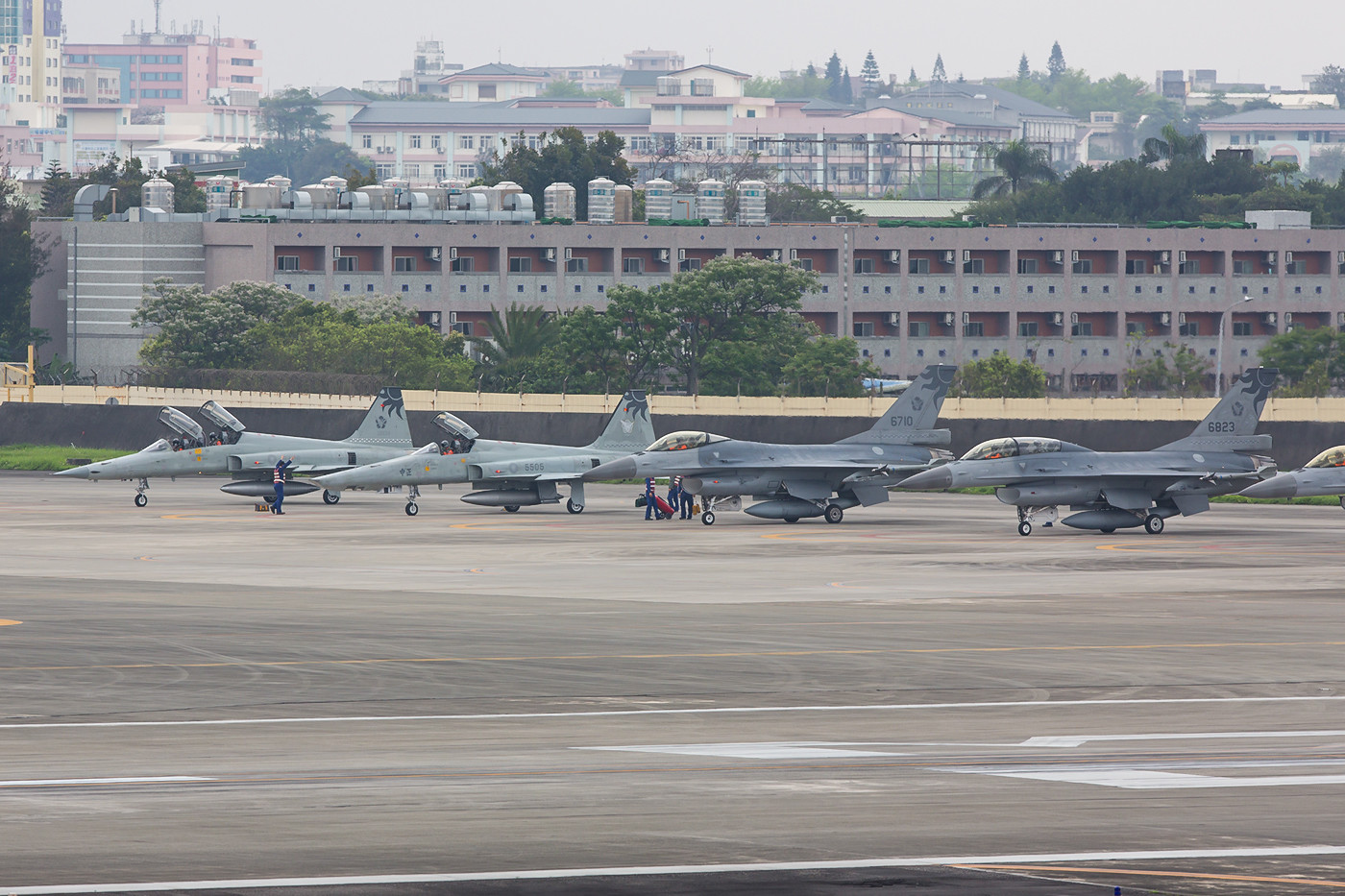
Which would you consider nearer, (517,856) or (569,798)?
(517,856)

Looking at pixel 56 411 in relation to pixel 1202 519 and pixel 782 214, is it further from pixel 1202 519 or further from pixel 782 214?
pixel 782 214

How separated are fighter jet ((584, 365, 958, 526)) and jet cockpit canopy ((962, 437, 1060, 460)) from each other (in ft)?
12.0

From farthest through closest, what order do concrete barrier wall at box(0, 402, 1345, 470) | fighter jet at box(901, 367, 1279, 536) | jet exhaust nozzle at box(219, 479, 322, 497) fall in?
concrete barrier wall at box(0, 402, 1345, 470) → jet exhaust nozzle at box(219, 479, 322, 497) → fighter jet at box(901, 367, 1279, 536)

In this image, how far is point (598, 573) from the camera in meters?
36.1

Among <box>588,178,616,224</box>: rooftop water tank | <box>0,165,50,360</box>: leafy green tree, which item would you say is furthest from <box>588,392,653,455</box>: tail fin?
<box>588,178,616,224</box>: rooftop water tank

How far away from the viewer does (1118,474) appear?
150ft

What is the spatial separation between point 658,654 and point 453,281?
104056mm

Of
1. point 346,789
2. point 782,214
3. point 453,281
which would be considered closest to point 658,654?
point 346,789

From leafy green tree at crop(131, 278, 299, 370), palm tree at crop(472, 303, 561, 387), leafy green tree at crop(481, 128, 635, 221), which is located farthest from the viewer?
leafy green tree at crop(481, 128, 635, 221)

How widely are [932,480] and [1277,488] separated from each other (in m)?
9.33

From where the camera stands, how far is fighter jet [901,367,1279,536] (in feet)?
151

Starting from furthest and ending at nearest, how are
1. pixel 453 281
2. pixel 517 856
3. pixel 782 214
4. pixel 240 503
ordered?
pixel 782 214 → pixel 453 281 → pixel 240 503 → pixel 517 856

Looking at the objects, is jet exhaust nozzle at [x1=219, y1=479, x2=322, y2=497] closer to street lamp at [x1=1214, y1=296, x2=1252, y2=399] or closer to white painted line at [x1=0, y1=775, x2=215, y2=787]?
street lamp at [x1=1214, y1=296, x2=1252, y2=399]

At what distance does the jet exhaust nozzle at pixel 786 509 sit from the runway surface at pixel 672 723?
884cm
